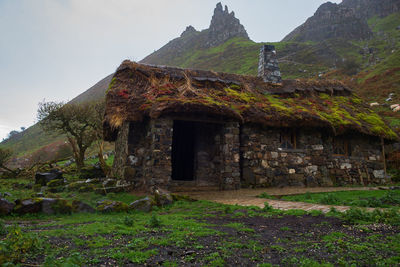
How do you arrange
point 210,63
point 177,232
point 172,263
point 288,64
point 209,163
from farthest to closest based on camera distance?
point 210,63, point 288,64, point 209,163, point 177,232, point 172,263

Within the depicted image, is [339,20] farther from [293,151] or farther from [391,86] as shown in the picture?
[293,151]

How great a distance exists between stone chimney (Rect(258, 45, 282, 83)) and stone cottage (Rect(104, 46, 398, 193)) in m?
0.46

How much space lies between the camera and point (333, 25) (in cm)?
6203

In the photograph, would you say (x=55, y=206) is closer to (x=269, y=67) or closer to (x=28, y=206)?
(x=28, y=206)

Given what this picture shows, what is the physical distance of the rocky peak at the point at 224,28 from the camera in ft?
241

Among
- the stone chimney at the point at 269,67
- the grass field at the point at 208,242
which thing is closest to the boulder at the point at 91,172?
the grass field at the point at 208,242

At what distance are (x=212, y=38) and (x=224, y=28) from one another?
14.8 ft

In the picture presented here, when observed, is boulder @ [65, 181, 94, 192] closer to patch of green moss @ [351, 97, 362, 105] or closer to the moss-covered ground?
the moss-covered ground

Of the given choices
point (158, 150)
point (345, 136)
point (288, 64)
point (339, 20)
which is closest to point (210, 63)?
point (288, 64)

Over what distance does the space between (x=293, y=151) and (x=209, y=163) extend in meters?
3.60

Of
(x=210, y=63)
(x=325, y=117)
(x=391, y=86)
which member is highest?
(x=210, y=63)

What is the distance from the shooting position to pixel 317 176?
37.2 ft

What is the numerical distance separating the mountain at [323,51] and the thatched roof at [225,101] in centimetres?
1074

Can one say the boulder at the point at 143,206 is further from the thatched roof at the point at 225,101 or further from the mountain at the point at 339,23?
the mountain at the point at 339,23
